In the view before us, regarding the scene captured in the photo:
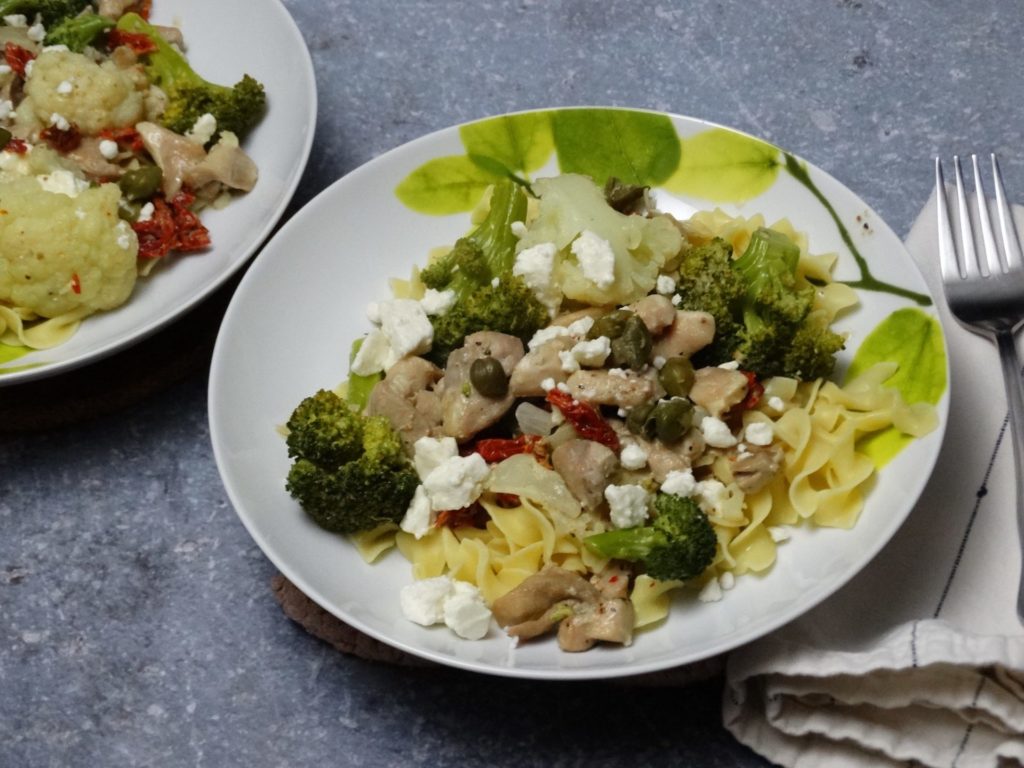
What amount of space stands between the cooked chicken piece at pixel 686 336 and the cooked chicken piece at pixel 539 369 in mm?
317

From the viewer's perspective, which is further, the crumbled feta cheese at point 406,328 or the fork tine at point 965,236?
the fork tine at point 965,236

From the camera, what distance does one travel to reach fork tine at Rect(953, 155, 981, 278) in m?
4.26

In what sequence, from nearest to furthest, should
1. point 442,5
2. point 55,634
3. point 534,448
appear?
point 534,448
point 55,634
point 442,5

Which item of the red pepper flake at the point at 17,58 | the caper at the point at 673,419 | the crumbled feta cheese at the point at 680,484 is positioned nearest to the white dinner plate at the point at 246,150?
the red pepper flake at the point at 17,58

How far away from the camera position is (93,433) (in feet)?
15.3

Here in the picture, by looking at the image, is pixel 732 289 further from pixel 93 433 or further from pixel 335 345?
pixel 93 433

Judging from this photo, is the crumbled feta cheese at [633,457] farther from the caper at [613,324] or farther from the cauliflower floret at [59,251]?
the cauliflower floret at [59,251]

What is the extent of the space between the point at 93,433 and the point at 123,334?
0.54 m

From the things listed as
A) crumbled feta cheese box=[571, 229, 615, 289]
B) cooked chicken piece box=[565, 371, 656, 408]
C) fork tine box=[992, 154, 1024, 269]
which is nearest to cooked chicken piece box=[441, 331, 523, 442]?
cooked chicken piece box=[565, 371, 656, 408]

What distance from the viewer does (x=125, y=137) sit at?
5016 millimetres

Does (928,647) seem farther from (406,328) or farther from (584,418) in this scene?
(406,328)

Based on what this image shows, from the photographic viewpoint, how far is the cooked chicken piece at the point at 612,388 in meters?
3.83

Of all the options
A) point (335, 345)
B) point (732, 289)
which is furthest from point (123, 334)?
point (732, 289)

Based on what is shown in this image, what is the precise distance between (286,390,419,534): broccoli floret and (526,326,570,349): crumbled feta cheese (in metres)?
0.61
